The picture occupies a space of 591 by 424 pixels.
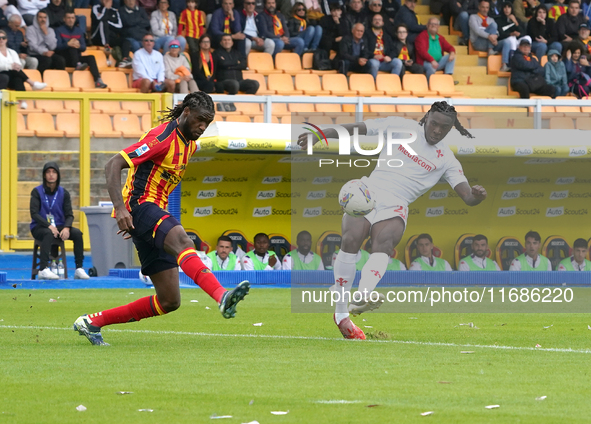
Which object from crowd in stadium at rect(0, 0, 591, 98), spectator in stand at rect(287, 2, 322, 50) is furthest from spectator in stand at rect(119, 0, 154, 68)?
spectator in stand at rect(287, 2, 322, 50)

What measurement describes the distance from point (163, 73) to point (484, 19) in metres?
8.93

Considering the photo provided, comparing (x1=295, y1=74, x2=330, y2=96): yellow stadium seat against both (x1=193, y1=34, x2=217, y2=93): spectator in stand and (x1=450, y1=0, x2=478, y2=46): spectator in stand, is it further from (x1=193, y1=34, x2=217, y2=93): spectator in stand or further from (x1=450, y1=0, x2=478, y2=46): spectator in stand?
(x1=450, y1=0, x2=478, y2=46): spectator in stand

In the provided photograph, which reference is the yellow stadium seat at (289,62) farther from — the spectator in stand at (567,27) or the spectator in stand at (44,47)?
the spectator in stand at (567,27)

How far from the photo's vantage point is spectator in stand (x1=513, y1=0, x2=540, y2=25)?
25.6 metres

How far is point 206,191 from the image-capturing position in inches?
641

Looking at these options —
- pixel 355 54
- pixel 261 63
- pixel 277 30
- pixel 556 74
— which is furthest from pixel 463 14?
pixel 261 63

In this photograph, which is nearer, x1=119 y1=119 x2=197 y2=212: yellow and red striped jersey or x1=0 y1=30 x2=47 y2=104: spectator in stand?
x1=119 y1=119 x2=197 y2=212: yellow and red striped jersey

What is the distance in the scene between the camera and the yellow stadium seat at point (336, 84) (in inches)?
861

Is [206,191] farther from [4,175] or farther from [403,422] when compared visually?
[403,422]

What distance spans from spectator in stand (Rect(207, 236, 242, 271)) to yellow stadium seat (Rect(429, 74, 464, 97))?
9.00m

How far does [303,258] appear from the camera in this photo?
14.9 m

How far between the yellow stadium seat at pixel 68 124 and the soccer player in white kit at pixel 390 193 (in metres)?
9.81

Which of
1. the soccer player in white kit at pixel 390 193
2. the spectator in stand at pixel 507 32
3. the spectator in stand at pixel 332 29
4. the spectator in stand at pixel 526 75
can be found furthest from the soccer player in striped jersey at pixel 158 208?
the spectator in stand at pixel 507 32

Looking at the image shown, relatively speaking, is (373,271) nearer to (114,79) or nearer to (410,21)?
(114,79)
